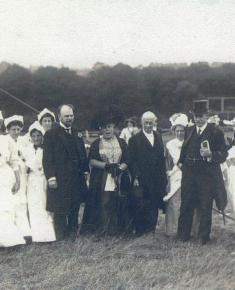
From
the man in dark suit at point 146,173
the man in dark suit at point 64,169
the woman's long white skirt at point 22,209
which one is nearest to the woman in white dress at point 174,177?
the man in dark suit at point 146,173

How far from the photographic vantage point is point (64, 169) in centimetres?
628

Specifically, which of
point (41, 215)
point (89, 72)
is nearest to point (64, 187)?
point (41, 215)

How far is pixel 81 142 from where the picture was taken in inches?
256

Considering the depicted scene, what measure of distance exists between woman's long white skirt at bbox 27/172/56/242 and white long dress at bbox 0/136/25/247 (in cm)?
28

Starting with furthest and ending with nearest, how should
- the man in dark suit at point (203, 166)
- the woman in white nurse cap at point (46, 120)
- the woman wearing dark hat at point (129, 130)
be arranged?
the woman wearing dark hat at point (129, 130) → the woman in white nurse cap at point (46, 120) → the man in dark suit at point (203, 166)

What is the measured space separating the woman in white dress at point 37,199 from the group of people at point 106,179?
0.04ft

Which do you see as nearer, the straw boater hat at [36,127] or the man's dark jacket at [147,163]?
the straw boater hat at [36,127]

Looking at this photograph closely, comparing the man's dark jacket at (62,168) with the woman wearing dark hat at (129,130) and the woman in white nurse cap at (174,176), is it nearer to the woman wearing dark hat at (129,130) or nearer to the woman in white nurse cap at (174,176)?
the woman in white nurse cap at (174,176)

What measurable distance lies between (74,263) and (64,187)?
1.32 meters

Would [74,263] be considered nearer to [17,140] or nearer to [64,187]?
[64,187]

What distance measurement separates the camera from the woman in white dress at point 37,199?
6156 mm

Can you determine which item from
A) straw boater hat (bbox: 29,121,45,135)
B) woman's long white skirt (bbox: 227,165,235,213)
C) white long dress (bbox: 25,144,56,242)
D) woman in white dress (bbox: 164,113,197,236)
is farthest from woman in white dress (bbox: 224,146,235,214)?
straw boater hat (bbox: 29,121,45,135)

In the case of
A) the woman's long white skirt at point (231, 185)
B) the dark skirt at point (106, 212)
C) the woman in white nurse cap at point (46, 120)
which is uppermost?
the woman in white nurse cap at point (46, 120)

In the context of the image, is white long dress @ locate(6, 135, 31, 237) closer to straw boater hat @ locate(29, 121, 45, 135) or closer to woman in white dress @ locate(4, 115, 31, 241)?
woman in white dress @ locate(4, 115, 31, 241)
